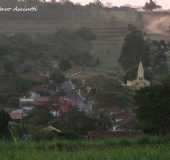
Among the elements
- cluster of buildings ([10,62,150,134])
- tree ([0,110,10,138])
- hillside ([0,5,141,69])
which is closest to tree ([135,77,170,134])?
cluster of buildings ([10,62,150,134])

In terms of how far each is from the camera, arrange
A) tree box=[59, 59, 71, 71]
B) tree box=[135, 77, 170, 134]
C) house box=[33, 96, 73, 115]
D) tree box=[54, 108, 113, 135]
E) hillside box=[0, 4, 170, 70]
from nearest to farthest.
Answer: tree box=[135, 77, 170, 134], tree box=[54, 108, 113, 135], house box=[33, 96, 73, 115], tree box=[59, 59, 71, 71], hillside box=[0, 4, 170, 70]

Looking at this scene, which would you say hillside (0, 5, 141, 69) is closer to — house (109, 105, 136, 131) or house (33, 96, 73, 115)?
house (109, 105, 136, 131)

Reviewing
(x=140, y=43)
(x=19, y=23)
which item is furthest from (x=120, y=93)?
(x=19, y=23)

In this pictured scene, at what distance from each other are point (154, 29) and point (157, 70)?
2580cm

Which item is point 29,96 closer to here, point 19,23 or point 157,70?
point 157,70

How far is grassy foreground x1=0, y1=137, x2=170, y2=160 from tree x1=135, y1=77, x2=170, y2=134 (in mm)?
6860

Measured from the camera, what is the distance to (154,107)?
16.5 metres

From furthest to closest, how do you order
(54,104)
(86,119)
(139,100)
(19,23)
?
(19,23) < (54,104) < (86,119) < (139,100)

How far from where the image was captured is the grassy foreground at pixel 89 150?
5.47 metres

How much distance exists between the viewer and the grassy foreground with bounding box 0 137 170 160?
547 cm

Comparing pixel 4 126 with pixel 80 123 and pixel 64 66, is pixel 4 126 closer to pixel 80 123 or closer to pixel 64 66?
pixel 80 123

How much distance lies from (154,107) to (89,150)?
9.43 meters

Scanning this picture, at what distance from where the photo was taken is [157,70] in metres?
43.8

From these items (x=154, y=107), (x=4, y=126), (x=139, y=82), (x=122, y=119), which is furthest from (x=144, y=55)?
(x=4, y=126)
